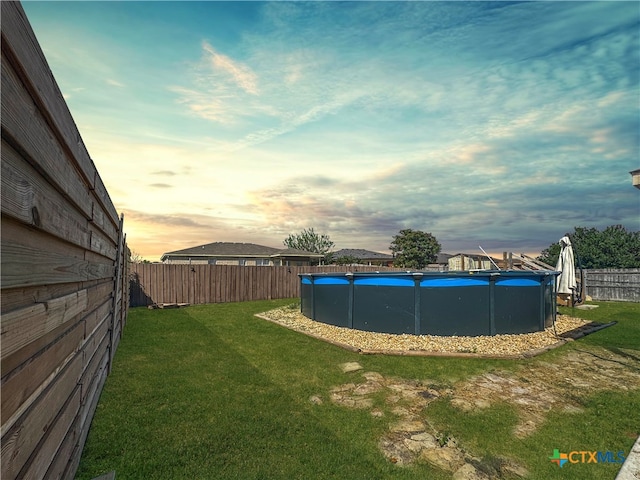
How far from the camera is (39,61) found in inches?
60.2

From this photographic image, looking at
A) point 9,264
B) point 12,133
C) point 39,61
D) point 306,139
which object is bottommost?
point 9,264

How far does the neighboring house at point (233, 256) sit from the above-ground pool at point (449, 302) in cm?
2501

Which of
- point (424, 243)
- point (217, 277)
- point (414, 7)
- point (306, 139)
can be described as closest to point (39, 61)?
point (414, 7)

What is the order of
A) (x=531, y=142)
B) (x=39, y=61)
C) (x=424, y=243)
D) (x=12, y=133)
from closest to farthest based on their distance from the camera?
(x=12, y=133), (x=39, y=61), (x=531, y=142), (x=424, y=243)

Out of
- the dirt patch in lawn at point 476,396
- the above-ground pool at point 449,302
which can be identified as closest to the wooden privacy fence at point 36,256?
the dirt patch in lawn at point 476,396

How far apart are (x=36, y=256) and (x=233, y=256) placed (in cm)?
3276

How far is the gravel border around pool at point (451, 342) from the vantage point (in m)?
7.27

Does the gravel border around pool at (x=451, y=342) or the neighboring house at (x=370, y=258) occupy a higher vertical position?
the neighboring house at (x=370, y=258)

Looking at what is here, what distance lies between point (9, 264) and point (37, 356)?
69 centimetres

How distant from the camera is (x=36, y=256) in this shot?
152cm

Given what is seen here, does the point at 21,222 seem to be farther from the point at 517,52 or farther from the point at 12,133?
the point at 517,52

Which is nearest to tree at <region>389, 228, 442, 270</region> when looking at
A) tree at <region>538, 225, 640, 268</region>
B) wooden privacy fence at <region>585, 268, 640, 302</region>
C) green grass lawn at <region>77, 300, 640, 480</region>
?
tree at <region>538, 225, 640, 268</region>

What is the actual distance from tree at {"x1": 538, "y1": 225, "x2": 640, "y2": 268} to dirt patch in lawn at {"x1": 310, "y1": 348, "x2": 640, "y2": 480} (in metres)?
37.1

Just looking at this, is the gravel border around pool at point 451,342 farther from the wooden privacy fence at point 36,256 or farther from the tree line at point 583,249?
the tree line at point 583,249
